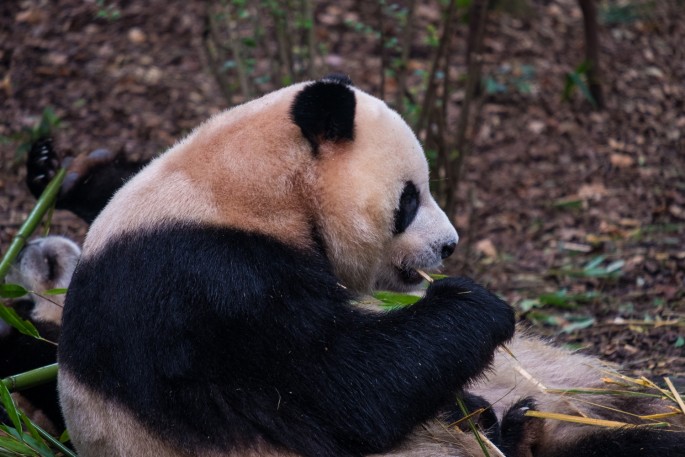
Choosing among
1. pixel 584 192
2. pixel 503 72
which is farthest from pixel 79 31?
pixel 584 192

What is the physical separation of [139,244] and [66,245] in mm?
1765

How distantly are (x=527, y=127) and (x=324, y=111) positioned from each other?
5.04 metres

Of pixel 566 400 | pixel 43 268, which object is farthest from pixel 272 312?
pixel 43 268

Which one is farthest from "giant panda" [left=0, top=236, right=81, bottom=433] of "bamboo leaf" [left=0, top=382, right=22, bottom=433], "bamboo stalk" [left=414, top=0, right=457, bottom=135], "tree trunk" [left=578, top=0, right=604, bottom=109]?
"tree trunk" [left=578, top=0, right=604, bottom=109]

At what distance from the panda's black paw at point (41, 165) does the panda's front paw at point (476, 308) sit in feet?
7.58

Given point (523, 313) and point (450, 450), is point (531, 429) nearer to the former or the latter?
point (450, 450)

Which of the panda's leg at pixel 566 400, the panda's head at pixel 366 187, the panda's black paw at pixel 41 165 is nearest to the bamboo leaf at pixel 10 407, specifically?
the panda's head at pixel 366 187

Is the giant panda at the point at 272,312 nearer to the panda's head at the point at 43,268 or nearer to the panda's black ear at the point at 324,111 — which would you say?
the panda's black ear at the point at 324,111

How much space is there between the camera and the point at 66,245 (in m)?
4.56

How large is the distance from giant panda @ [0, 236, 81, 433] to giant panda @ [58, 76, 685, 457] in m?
0.96

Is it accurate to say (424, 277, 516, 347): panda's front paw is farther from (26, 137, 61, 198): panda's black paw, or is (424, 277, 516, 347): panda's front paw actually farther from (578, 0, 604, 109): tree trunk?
(578, 0, 604, 109): tree trunk

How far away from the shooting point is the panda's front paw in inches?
126

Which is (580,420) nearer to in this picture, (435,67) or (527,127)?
(435,67)

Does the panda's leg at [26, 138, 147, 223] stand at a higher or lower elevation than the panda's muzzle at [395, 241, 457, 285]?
lower
